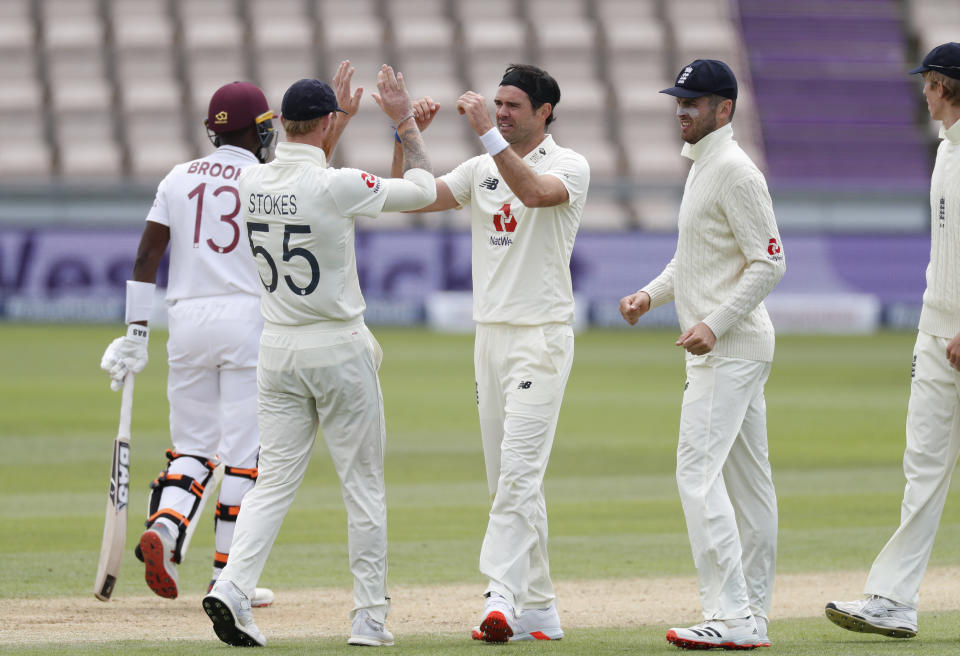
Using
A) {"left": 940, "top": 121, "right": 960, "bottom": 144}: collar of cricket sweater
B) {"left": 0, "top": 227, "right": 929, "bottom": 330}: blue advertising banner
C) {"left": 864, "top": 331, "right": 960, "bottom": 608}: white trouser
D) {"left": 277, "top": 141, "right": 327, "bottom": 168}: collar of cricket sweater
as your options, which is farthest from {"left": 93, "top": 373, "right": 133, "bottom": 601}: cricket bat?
{"left": 0, "top": 227, "right": 929, "bottom": 330}: blue advertising banner

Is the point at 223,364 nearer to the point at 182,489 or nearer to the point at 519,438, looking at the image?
the point at 182,489

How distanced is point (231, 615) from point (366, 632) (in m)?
0.57

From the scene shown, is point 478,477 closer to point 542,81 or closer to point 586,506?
point 586,506

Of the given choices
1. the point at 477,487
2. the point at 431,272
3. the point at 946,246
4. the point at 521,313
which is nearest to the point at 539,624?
the point at 521,313

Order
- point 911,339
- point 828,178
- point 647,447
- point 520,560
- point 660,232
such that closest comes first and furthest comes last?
point 520,560 → point 647,447 → point 911,339 → point 660,232 → point 828,178

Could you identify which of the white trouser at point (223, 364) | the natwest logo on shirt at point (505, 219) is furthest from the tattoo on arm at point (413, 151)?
the white trouser at point (223, 364)

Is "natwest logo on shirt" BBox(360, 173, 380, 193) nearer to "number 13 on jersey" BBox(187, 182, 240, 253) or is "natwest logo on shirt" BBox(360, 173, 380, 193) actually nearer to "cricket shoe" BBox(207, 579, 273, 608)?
"number 13 on jersey" BBox(187, 182, 240, 253)

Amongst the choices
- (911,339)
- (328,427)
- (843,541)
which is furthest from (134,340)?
(911,339)

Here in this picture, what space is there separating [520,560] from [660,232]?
24.8 metres

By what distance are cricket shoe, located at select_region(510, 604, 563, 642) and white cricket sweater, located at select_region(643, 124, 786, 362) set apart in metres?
1.39

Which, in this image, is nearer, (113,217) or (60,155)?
(113,217)

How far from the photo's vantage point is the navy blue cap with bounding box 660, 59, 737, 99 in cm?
587

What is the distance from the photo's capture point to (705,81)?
5.86 meters

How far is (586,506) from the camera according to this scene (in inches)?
415
